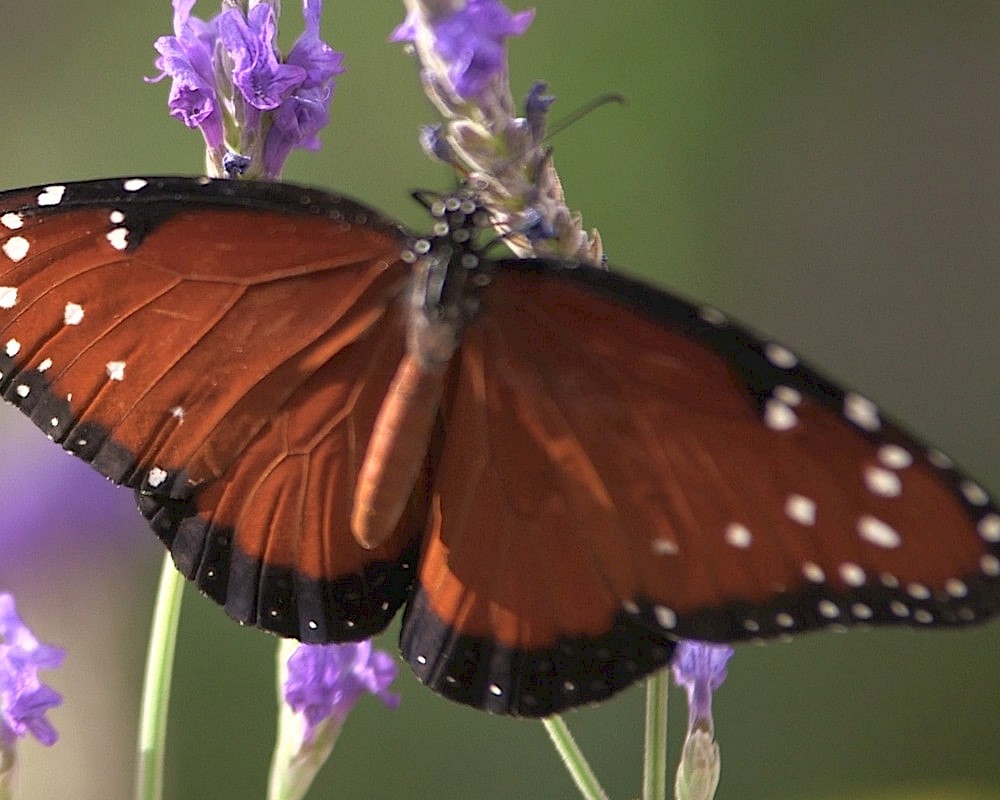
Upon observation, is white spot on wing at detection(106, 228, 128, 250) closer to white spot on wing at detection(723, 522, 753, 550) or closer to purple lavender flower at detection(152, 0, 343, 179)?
purple lavender flower at detection(152, 0, 343, 179)

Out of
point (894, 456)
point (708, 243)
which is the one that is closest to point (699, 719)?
point (894, 456)

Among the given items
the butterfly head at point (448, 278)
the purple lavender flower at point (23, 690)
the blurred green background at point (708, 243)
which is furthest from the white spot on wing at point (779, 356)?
the blurred green background at point (708, 243)

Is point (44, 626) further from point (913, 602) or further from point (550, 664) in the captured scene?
point (913, 602)

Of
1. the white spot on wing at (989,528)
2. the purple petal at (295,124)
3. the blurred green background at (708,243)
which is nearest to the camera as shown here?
the white spot on wing at (989,528)

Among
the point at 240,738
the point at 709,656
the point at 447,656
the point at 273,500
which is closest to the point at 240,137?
the point at 273,500

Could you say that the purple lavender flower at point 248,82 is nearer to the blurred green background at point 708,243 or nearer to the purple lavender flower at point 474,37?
the purple lavender flower at point 474,37

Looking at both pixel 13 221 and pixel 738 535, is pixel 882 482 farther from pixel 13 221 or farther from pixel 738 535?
pixel 13 221
